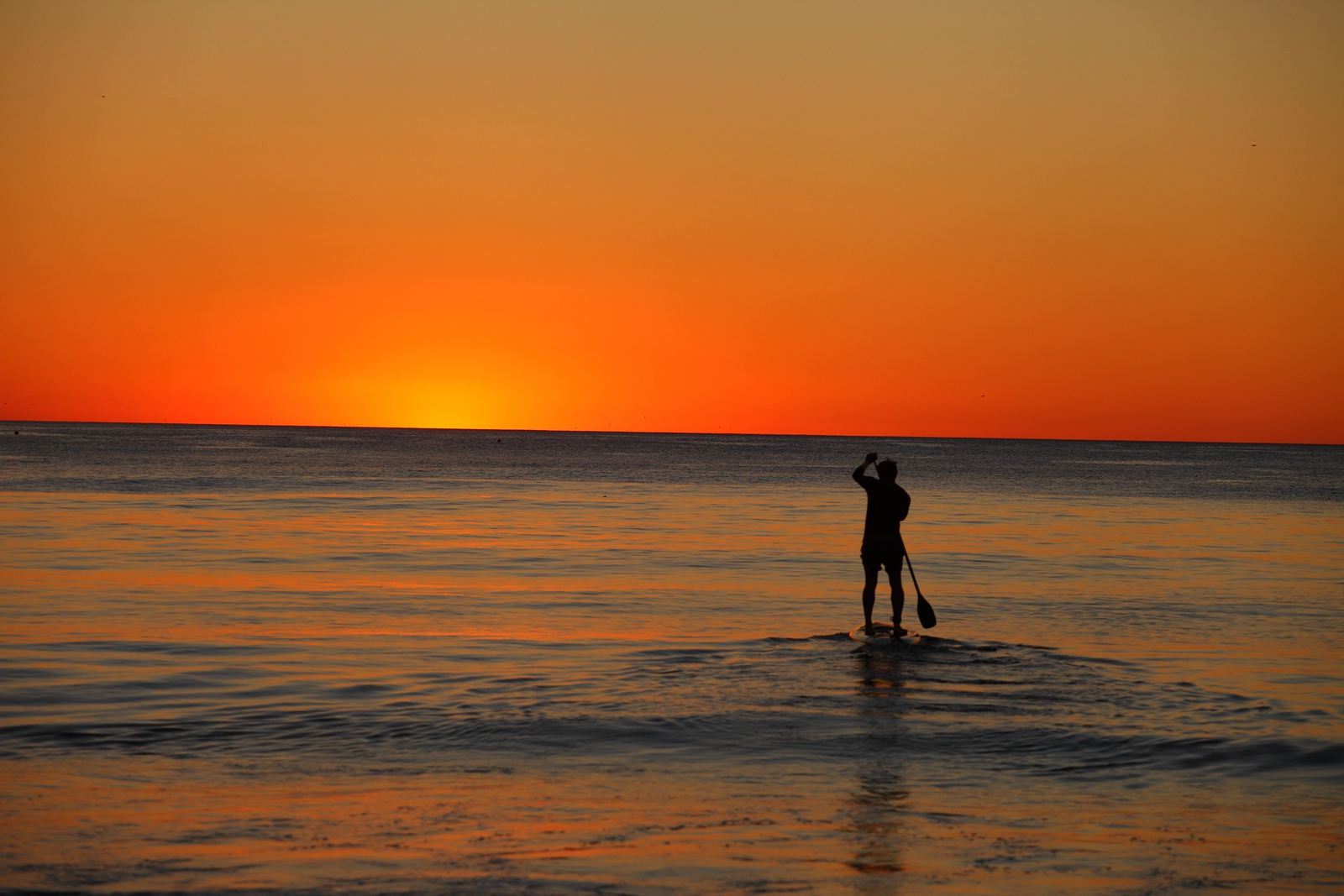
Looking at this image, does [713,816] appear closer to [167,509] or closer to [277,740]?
[277,740]

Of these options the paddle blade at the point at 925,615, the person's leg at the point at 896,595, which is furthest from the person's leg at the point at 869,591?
the paddle blade at the point at 925,615

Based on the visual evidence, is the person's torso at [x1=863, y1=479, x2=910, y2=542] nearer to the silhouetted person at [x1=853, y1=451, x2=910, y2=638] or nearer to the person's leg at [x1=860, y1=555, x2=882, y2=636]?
the silhouetted person at [x1=853, y1=451, x2=910, y2=638]

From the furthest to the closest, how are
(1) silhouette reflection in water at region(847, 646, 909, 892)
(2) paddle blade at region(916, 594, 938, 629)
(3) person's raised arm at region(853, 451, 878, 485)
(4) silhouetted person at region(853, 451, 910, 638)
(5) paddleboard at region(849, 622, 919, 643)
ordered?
(2) paddle blade at region(916, 594, 938, 629)
(4) silhouetted person at region(853, 451, 910, 638)
(5) paddleboard at region(849, 622, 919, 643)
(3) person's raised arm at region(853, 451, 878, 485)
(1) silhouette reflection in water at region(847, 646, 909, 892)

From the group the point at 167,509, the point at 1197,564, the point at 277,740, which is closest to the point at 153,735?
the point at 277,740

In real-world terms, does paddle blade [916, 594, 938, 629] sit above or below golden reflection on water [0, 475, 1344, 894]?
above

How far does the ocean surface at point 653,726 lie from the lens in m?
6.35

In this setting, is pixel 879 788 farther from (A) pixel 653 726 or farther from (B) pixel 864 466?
(B) pixel 864 466

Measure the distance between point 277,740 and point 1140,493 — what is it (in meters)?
54.7

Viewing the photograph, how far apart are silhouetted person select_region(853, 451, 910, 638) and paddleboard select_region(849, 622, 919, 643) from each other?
0.07 metres

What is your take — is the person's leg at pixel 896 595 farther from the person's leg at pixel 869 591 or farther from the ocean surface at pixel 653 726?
the ocean surface at pixel 653 726

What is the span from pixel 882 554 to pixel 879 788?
6.31m

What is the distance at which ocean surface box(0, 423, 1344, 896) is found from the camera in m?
6.35

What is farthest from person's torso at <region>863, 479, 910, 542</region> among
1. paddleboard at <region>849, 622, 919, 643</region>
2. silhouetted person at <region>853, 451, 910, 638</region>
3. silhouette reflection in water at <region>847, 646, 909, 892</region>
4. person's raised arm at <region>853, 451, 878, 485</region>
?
silhouette reflection in water at <region>847, 646, 909, 892</region>

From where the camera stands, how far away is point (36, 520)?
30062 millimetres
